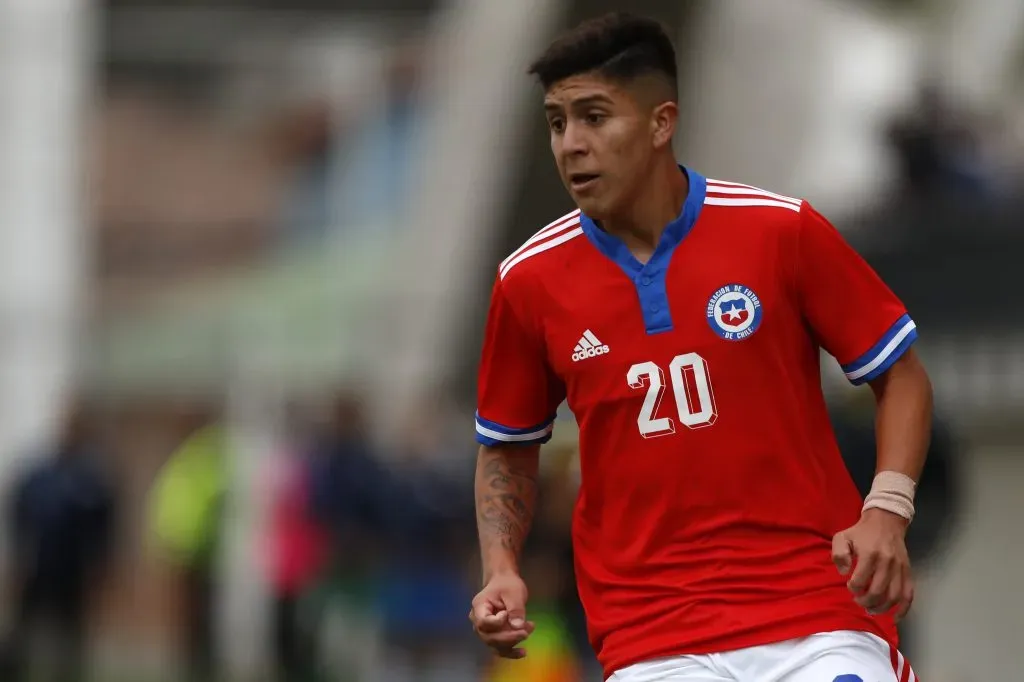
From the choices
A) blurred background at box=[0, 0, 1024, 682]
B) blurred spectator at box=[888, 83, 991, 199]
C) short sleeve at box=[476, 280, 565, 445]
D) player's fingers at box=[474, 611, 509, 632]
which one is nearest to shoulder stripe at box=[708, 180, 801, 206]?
short sleeve at box=[476, 280, 565, 445]

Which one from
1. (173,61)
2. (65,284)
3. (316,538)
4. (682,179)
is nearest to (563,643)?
(316,538)

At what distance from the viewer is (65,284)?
29.1m

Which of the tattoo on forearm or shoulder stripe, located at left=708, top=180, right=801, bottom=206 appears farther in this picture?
the tattoo on forearm

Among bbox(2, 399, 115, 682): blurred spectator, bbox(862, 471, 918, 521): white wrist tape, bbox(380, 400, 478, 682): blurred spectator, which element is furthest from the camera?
bbox(2, 399, 115, 682): blurred spectator

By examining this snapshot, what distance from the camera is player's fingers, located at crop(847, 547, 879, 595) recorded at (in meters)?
4.95

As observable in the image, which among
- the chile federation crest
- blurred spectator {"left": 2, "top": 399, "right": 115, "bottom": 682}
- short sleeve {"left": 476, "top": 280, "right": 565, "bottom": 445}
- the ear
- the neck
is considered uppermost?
the ear

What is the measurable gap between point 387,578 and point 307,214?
17831 mm

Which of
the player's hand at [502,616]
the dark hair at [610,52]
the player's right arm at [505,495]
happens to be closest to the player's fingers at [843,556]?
the player's hand at [502,616]

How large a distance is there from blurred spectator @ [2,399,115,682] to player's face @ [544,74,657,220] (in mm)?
13547

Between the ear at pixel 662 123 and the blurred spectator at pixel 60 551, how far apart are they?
44.4ft

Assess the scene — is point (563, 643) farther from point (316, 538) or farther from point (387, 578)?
point (316, 538)

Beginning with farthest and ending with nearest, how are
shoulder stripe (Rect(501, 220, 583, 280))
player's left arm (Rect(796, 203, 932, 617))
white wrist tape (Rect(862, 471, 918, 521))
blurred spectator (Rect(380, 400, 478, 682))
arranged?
blurred spectator (Rect(380, 400, 478, 682)) → shoulder stripe (Rect(501, 220, 583, 280)) → player's left arm (Rect(796, 203, 932, 617)) → white wrist tape (Rect(862, 471, 918, 521))

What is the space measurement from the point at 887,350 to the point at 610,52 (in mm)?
1002

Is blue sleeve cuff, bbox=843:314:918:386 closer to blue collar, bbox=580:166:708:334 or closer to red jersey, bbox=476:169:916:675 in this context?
red jersey, bbox=476:169:916:675
